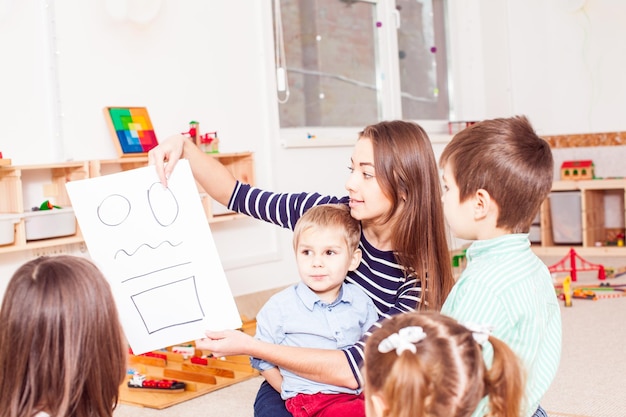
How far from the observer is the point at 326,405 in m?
1.64

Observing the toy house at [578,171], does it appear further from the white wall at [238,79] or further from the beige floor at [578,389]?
the beige floor at [578,389]

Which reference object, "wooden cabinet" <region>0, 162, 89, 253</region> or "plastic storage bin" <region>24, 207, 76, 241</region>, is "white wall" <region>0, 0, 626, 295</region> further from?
"plastic storage bin" <region>24, 207, 76, 241</region>

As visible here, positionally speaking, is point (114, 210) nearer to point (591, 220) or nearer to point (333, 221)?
point (333, 221)

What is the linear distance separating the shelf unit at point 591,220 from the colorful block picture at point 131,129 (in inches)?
124

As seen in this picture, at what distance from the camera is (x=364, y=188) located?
169cm

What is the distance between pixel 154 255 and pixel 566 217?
429 cm

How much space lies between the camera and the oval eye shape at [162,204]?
65.9 inches

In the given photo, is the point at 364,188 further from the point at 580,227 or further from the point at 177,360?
the point at 580,227

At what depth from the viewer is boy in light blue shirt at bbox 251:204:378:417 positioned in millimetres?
1698

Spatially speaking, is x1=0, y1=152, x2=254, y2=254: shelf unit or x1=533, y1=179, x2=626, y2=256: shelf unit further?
x1=533, y1=179, x2=626, y2=256: shelf unit

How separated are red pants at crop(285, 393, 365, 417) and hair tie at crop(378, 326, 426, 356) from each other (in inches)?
24.3

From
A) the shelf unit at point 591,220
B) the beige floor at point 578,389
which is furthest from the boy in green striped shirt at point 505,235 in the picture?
the shelf unit at point 591,220

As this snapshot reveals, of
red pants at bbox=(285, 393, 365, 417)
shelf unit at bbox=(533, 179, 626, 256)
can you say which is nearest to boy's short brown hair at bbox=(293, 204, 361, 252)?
red pants at bbox=(285, 393, 365, 417)

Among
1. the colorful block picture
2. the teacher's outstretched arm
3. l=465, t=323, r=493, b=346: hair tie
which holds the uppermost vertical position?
the colorful block picture
